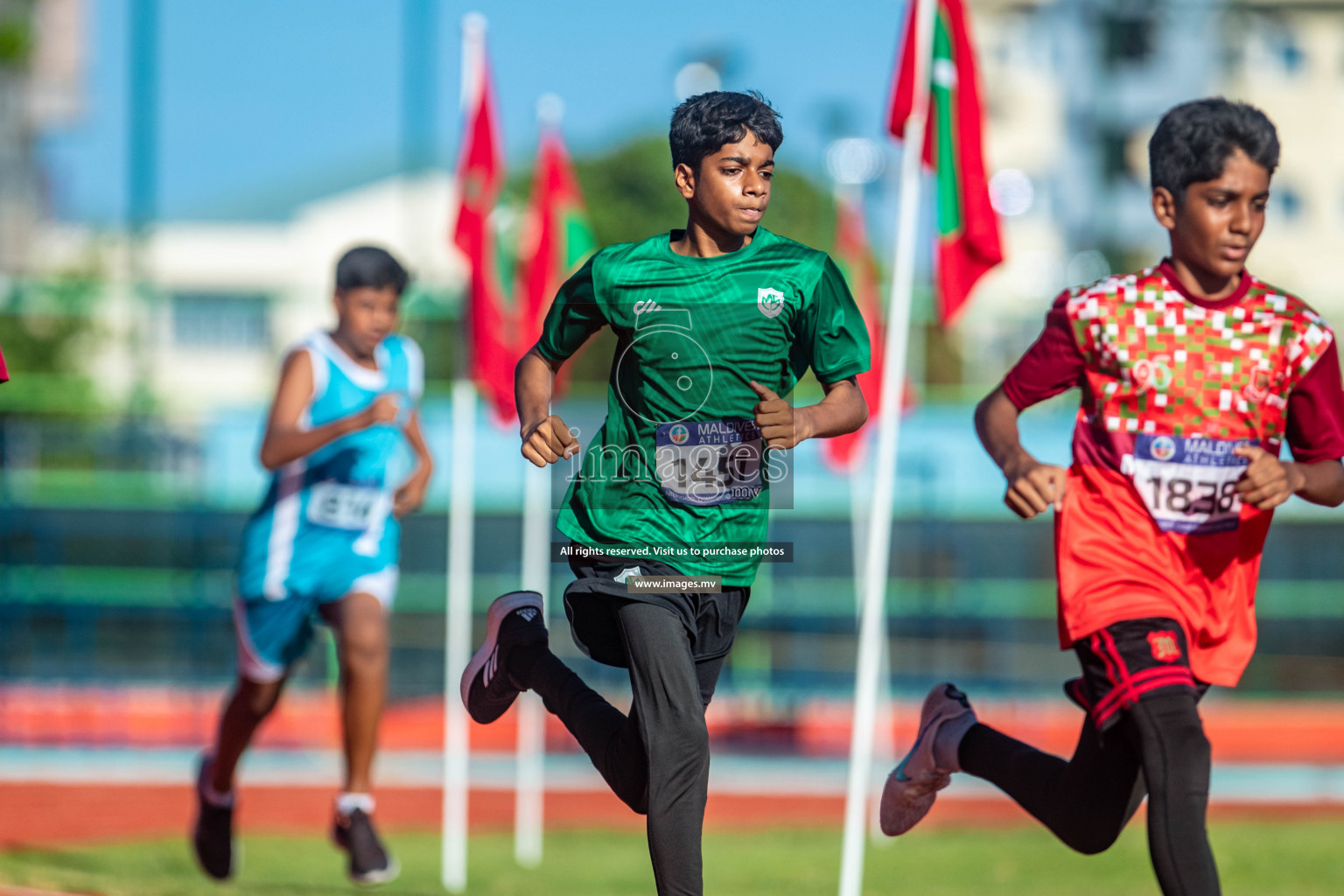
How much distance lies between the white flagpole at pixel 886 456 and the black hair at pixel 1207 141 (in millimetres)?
1819

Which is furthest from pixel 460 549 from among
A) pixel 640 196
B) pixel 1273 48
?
pixel 640 196

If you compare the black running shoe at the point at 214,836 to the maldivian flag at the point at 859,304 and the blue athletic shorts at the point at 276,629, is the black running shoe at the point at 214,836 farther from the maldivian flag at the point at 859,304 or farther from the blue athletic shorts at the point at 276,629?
the maldivian flag at the point at 859,304

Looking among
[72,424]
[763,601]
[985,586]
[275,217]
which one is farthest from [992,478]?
[275,217]

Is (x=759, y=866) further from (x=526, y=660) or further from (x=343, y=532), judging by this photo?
(x=526, y=660)

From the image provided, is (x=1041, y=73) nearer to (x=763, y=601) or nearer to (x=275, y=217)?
(x=275, y=217)

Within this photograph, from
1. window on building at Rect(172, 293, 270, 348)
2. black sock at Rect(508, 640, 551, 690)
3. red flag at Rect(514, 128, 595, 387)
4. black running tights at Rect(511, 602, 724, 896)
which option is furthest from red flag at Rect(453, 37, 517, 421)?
window on building at Rect(172, 293, 270, 348)

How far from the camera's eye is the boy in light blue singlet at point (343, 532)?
6.12 m

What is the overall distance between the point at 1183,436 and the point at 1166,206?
2.01 feet

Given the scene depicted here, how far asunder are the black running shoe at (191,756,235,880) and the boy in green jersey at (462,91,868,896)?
3060 mm

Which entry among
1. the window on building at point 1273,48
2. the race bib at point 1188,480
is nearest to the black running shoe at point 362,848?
the race bib at point 1188,480

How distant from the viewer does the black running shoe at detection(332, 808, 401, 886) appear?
5906mm

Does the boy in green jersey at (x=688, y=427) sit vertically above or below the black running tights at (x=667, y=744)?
above

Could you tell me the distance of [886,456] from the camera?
19.5 feet

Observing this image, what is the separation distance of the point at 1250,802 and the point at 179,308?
1410cm
